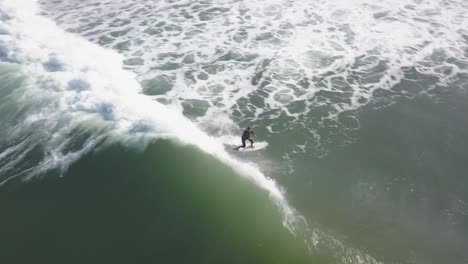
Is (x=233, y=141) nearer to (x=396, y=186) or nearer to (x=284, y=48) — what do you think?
(x=396, y=186)

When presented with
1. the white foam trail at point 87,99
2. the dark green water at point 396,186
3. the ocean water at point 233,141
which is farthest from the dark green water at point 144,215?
the dark green water at point 396,186

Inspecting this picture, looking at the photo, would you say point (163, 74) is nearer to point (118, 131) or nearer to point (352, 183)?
point (118, 131)

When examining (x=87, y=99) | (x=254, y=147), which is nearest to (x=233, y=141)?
(x=254, y=147)

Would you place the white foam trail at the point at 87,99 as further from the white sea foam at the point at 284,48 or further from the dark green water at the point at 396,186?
the dark green water at the point at 396,186

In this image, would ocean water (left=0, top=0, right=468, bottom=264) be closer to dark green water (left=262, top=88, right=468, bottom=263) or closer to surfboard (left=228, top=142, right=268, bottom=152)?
dark green water (left=262, top=88, right=468, bottom=263)

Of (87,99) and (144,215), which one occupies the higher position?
(87,99)

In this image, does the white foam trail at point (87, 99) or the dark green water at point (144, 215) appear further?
the white foam trail at point (87, 99)
